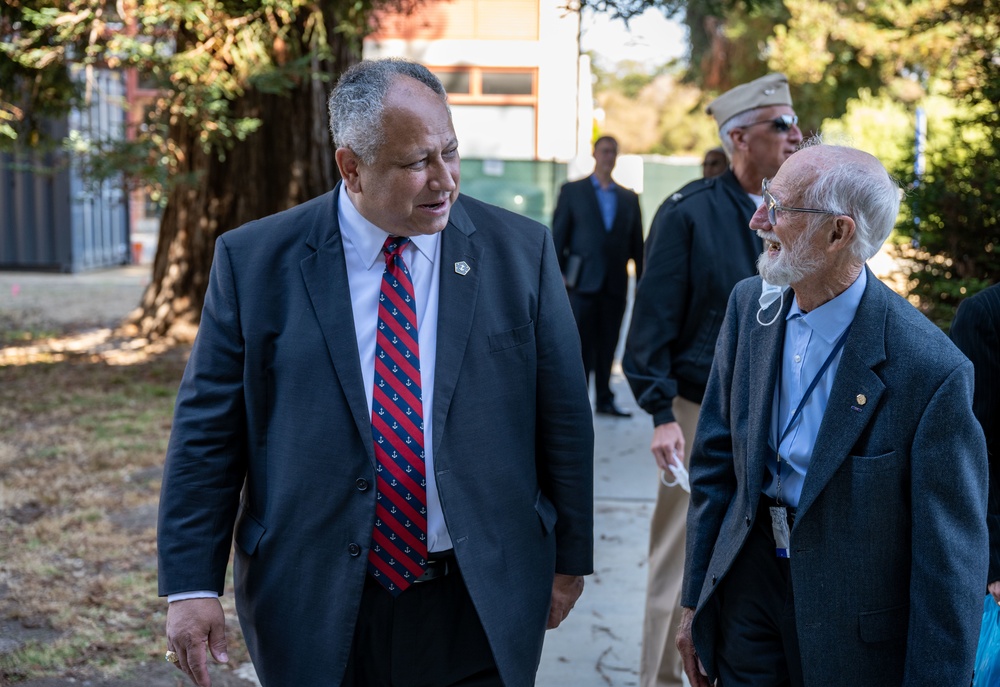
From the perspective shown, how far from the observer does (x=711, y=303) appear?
3.82 m

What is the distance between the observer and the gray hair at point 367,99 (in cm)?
250

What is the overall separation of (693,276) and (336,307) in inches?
65.8

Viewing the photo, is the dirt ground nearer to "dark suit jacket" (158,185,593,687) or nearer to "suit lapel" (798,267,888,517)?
"dark suit jacket" (158,185,593,687)

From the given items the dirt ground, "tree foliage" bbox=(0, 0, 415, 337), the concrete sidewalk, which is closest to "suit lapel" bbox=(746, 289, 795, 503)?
the concrete sidewalk

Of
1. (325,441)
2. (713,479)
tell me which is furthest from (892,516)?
(325,441)

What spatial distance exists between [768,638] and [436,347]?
995 mm

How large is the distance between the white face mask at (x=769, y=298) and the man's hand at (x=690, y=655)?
0.72 meters

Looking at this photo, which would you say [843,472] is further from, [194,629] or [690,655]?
[194,629]

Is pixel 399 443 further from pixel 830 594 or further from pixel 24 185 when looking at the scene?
pixel 24 185

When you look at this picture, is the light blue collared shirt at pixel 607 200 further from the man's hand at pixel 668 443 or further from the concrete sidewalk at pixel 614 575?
the man's hand at pixel 668 443

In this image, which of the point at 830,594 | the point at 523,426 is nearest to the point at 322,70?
the point at 523,426

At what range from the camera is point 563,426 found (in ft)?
8.90

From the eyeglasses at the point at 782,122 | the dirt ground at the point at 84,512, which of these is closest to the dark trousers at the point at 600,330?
the dirt ground at the point at 84,512

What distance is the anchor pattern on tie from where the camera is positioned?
251 cm
